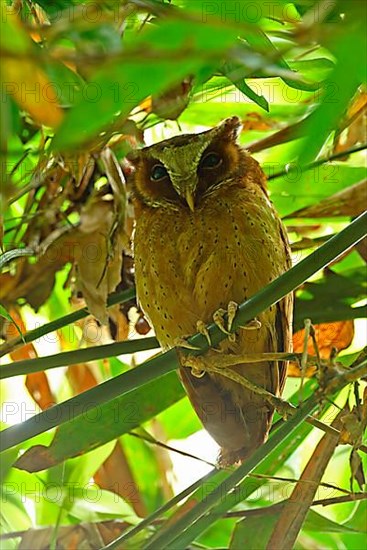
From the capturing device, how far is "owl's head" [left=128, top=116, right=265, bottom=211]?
1.48m

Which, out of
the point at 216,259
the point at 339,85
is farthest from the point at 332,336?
the point at 339,85

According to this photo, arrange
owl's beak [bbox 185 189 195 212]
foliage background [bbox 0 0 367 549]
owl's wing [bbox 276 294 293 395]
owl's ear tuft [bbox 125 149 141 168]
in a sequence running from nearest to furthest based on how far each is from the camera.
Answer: foliage background [bbox 0 0 367 549] < owl's wing [bbox 276 294 293 395] < owl's beak [bbox 185 189 195 212] < owl's ear tuft [bbox 125 149 141 168]

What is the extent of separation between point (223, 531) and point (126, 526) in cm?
17

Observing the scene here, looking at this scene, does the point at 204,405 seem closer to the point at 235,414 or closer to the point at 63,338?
the point at 235,414

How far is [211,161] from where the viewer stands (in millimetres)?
1536

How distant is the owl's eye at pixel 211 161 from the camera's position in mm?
1530

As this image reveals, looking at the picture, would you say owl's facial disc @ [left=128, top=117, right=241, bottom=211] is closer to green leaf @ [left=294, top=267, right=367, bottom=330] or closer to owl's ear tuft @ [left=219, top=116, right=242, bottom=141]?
owl's ear tuft @ [left=219, top=116, right=242, bottom=141]

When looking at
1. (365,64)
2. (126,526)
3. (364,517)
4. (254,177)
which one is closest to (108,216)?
(254,177)

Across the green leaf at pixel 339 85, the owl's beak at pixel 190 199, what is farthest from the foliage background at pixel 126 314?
the green leaf at pixel 339 85

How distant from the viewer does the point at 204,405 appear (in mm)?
1438

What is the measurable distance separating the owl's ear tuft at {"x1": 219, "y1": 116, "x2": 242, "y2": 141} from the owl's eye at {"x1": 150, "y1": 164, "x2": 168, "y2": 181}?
0.13 metres

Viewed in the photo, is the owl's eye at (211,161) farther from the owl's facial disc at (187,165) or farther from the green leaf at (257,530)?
the green leaf at (257,530)

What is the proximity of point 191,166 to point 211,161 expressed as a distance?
0.07 metres

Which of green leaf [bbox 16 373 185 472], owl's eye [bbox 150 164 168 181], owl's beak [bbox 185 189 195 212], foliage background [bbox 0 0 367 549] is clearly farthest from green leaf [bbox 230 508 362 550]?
owl's eye [bbox 150 164 168 181]
